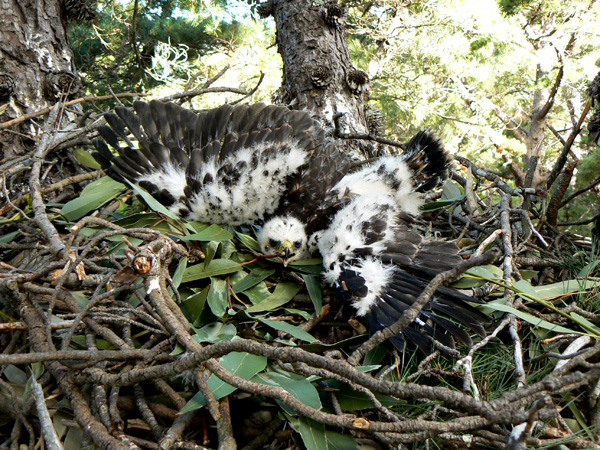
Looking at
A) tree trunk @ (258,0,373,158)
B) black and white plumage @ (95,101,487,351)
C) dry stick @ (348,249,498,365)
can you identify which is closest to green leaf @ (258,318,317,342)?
black and white plumage @ (95,101,487,351)

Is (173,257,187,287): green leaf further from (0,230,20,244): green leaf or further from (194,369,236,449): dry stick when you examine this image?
(0,230,20,244): green leaf

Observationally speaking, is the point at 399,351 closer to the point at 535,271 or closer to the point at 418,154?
the point at 535,271

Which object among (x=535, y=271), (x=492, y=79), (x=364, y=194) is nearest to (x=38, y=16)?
(x=364, y=194)

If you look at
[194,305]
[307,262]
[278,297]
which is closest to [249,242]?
[307,262]

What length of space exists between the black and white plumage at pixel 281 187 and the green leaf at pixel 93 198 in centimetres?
9

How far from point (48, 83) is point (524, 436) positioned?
8.97ft

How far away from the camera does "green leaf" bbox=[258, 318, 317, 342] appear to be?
57.8 inches

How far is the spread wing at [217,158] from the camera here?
6.66 feet

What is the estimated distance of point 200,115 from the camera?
6.84 ft

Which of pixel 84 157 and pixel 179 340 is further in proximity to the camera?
pixel 84 157

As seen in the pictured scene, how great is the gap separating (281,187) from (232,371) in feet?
3.46

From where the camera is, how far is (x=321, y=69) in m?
2.75

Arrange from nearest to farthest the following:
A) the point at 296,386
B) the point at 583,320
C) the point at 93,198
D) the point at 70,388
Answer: the point at 70,388, the point at 296,386, the point at 583,320, the point at 93,198

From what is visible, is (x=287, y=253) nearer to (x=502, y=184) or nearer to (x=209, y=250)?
(x=209, y=250)
